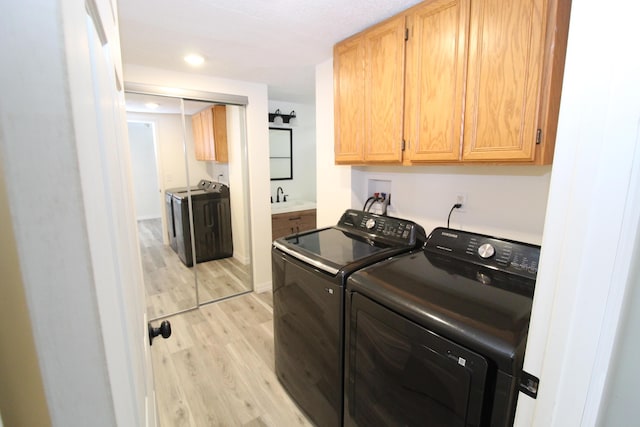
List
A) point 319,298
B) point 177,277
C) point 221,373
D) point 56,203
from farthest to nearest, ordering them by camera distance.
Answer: point 177,277 < point 221,373 < point 319,298 < point 56,203

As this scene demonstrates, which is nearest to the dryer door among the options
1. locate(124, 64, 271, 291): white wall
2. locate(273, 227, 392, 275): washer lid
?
locate(273, 227, 392, 275): washer lid

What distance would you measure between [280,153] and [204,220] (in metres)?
1.40

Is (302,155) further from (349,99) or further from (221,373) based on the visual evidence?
(221,373)

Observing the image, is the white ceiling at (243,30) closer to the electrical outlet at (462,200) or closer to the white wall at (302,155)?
the electrical outlet at (462,200)

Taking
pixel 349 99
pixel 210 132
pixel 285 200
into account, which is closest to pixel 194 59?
pixel 210 132

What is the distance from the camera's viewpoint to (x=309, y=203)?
414 cm

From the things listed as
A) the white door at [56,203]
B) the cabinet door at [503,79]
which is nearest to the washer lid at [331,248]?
the cabinet door at [503,79]

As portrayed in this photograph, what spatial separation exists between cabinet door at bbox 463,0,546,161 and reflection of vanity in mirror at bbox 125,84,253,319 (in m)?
2.27

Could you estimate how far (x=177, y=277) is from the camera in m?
3.57

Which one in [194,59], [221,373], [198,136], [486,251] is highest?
[194,59]

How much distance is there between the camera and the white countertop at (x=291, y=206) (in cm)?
370

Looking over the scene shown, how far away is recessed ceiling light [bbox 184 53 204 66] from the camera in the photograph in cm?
225

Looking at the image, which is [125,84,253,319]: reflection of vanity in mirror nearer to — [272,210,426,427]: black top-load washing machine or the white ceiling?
the white ceiling

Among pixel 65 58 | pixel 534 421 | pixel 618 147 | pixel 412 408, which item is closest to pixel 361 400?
pixel 412 408
